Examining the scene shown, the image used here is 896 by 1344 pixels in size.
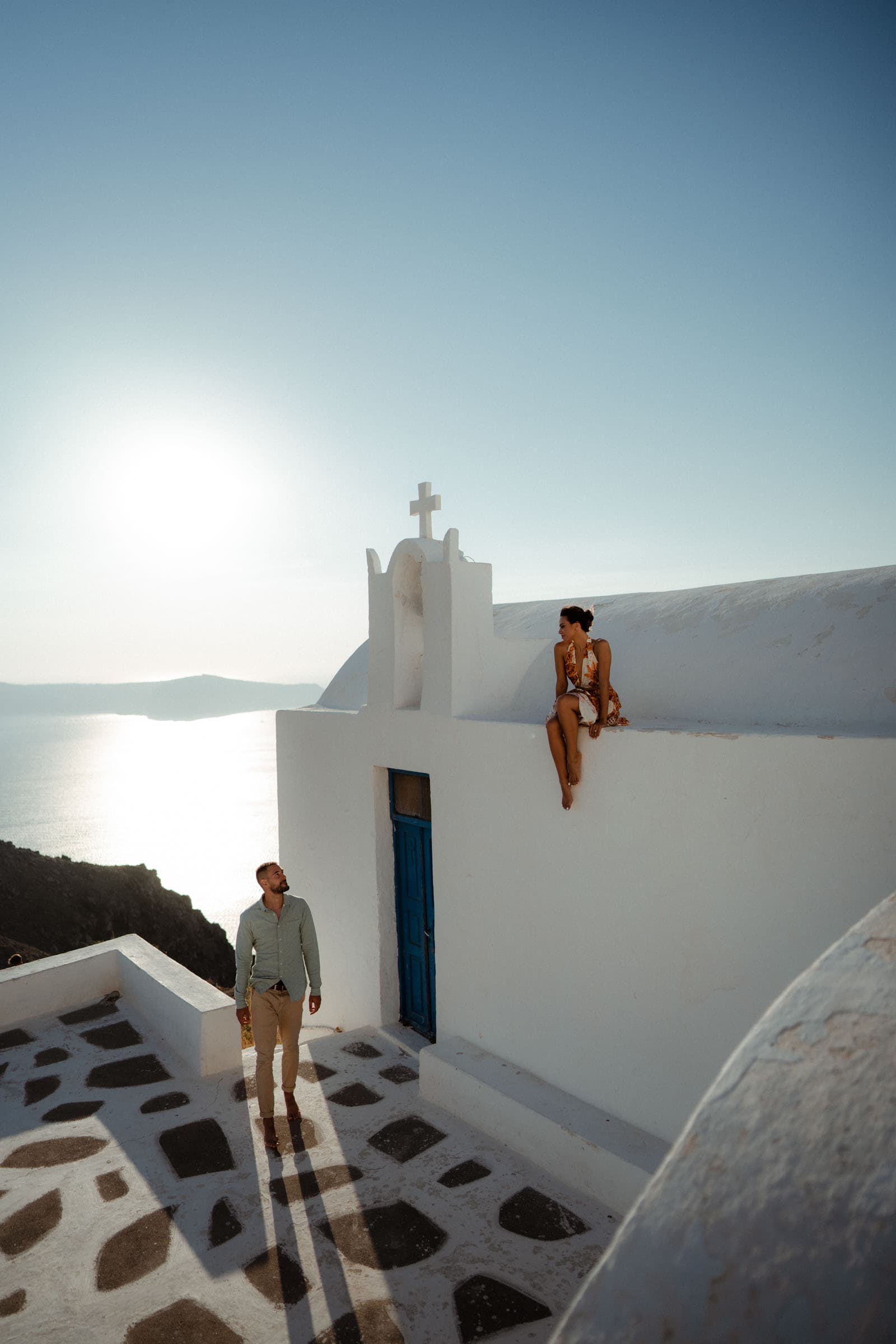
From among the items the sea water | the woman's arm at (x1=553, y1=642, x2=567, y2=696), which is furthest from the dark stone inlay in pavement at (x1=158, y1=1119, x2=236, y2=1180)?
the sea water

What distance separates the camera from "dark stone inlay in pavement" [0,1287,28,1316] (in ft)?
11.3

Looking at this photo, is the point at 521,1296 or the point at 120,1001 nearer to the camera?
the point at 521,1296

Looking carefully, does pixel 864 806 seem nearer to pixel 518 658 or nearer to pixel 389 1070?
pixel 518 658

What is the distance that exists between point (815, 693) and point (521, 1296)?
3191 mm

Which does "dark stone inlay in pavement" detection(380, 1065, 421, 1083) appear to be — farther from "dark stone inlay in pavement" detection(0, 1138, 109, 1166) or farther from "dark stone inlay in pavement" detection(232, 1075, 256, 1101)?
"dark stone inlay in pavement" detection(0, 1138, 109, 1166)

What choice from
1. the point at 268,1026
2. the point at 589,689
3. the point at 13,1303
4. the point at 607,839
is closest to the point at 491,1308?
the point at 268,1026

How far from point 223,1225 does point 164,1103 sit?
1421 millimetres

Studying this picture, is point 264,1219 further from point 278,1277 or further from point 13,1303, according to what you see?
point 13,1303

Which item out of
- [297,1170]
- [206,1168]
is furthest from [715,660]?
[206,1168]

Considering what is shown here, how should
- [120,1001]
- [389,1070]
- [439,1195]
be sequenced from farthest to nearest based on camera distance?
[120,1001] < [389,1070] < [439,1195]

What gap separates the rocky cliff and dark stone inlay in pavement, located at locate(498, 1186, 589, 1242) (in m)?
18.5

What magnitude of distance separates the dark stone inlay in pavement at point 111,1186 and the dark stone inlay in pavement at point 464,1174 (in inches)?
66.2

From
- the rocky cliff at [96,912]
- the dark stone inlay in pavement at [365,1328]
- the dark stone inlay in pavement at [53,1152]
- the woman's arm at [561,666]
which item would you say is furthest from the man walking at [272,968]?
the rocky cliff at [96,912]

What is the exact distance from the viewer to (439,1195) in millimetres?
4211
